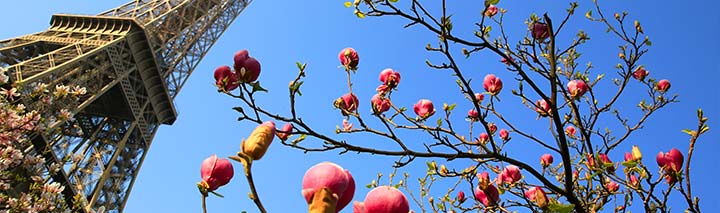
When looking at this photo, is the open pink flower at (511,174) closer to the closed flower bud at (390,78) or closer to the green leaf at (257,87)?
the closed flower bud at (390,78)

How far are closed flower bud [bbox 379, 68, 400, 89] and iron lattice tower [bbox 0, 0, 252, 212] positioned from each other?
1220 centimetres

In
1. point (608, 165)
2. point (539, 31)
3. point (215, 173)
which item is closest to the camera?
point (215, 173)

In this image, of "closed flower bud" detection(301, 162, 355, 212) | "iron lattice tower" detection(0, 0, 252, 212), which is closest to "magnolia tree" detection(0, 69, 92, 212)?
"closed flower bud" detection(301, 162, 355, 212)

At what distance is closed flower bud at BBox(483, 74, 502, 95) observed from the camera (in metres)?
3.15

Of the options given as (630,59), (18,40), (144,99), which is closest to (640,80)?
(630,59)

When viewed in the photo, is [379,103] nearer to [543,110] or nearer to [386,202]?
[543,110]

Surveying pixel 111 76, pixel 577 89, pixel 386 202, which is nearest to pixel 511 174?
pixel 577 89

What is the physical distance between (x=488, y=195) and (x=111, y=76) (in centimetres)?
1590

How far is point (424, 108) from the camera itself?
324 cm

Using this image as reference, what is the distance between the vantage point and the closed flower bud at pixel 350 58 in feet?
10.0

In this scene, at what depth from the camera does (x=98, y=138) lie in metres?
17.2

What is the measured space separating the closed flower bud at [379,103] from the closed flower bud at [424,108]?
230mm

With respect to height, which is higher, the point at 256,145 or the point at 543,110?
the point at 543,110

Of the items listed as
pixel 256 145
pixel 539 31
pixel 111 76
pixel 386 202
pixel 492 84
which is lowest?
pixel 386 202
